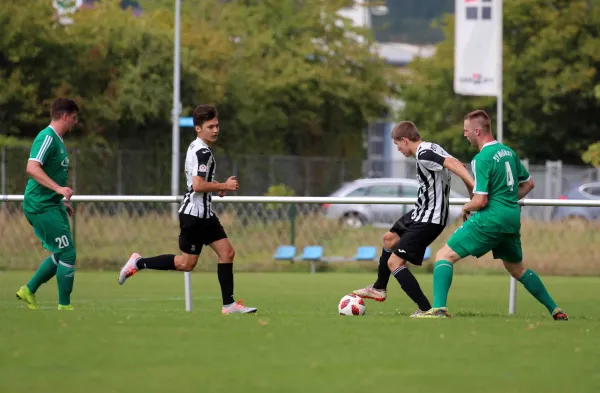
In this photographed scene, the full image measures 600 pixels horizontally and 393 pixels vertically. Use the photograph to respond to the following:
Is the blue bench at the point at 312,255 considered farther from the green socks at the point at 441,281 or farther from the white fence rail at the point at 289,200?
the green socks at the point at 441,281

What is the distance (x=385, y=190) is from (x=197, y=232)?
2528 cm

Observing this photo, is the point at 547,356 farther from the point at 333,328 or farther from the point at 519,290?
the point at 519,290

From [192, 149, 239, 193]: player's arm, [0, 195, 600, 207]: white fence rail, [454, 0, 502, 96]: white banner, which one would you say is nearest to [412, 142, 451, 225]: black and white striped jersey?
[0, 195, 600, 207]: white fence rail

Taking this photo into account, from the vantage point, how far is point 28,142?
127 ft

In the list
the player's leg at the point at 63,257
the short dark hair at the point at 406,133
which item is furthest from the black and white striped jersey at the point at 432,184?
the player's leg at the point at 63,257

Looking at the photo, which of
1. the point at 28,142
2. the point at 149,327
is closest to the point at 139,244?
the point at 149,327

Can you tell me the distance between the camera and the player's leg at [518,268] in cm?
1078

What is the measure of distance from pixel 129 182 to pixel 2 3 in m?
6.97

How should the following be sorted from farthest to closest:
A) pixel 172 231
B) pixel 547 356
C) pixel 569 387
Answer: pixel 172 231
pixel 547 356
pixel 569 387

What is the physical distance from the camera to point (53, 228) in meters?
11.4

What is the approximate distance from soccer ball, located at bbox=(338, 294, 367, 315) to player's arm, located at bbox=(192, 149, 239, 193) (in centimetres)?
134

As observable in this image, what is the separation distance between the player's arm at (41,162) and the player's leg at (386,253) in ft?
8.59

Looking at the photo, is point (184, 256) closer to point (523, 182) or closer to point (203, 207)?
point (203, 207)

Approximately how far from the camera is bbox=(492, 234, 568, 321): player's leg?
10.8 metres
